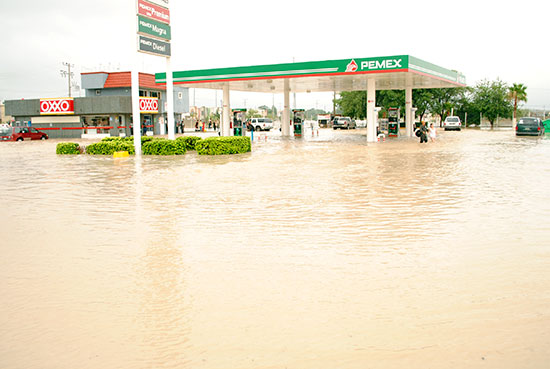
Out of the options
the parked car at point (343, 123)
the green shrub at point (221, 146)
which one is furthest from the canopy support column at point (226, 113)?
the parked car at point (343, 123)

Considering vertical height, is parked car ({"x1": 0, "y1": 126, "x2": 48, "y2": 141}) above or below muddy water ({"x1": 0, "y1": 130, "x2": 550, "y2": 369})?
above

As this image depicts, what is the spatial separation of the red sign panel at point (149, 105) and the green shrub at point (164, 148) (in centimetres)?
3002

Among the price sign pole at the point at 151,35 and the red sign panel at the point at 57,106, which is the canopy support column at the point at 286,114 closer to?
the price sign pole at the point at 151,35

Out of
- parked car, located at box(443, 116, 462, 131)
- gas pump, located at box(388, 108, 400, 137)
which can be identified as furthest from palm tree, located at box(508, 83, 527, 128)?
gas pump, located at box(388, 108, 400, 137)

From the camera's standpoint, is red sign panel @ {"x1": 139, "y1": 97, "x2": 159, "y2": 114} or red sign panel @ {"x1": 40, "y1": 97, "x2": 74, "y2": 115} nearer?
red sign panel @ {"x1": 139, "y1": 97, "x2": 159, "y2": 114}

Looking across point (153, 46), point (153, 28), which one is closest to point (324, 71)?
point (153, 46)

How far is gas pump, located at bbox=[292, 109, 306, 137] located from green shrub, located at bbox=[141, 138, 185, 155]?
20.2 metres

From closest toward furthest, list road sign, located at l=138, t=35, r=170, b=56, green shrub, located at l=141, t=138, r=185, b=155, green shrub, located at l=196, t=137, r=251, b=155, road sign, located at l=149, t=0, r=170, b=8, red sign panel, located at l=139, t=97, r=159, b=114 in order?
green shrub, located at l=196, t=137, r=251, b=155
road sign, located at l=138, t=35, r=170, b=56
green shrub, located at l=141, t=138, r=185, b=155
road sign, located at l=149, t=0, r=170, b=8
red sign panel, located at l=139, t=97, r=159, b=114

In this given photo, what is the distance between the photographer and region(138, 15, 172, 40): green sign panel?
2659 centimetres

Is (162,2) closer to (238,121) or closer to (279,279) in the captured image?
(238,121)

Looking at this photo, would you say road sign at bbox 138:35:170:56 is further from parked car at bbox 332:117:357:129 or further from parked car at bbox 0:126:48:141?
parked car at bbox 332:117:357:129

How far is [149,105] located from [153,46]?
3127cm

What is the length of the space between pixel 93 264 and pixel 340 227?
13.8ft

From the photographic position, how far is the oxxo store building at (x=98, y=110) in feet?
188
